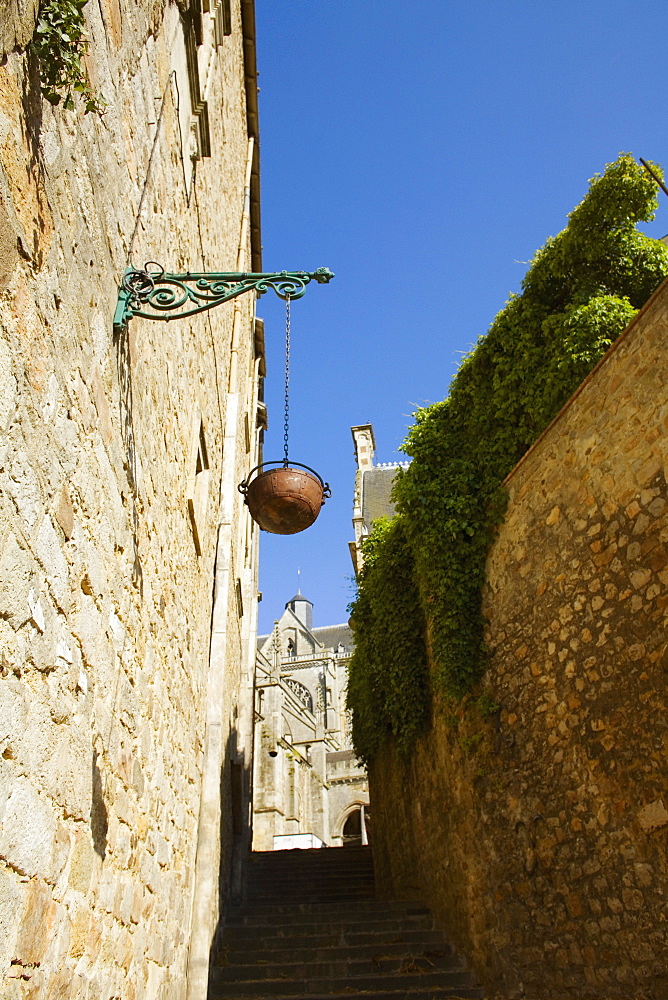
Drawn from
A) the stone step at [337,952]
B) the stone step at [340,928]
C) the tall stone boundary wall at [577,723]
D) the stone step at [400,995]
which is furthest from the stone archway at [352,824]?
the stone step at [400,995]

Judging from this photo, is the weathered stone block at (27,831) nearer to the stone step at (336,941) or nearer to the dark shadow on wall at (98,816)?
the dark shadow on wall at (98,816)

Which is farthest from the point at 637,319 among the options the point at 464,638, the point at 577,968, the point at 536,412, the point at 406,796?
the point at 406,796

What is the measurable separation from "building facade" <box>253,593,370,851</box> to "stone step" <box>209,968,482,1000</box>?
1242 cm

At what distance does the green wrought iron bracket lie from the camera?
281 centimetres

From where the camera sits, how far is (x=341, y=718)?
4628 centimetres

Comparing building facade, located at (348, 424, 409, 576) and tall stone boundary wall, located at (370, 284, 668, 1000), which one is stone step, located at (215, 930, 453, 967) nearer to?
tall stone boundary wall, located at (370, 284, 668, 1000)

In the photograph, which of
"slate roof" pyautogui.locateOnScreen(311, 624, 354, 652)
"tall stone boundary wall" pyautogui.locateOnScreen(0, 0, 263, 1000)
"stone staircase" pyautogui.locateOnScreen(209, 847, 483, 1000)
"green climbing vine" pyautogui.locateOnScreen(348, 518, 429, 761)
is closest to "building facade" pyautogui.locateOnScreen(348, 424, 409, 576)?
"green climbing vine" pyautogui.locateOnScreen(348, 518, 429, 761)

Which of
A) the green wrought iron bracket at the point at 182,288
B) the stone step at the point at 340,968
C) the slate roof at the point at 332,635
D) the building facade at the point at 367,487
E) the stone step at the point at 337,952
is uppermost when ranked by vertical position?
the slate roof at the point at 332,635

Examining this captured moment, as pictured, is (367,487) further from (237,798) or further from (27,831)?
(27,831)

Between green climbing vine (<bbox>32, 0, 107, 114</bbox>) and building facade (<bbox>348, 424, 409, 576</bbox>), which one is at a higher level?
building facade (<bbox>348, 424, 409, 576</bbox>)

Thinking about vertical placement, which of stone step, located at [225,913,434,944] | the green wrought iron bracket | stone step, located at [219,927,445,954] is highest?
the green wrought iron bracket

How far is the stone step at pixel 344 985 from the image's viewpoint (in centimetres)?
578

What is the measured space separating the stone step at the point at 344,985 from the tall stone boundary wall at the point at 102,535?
63.0 inches

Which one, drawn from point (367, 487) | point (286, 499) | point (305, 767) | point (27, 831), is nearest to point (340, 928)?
point (286, 499)
